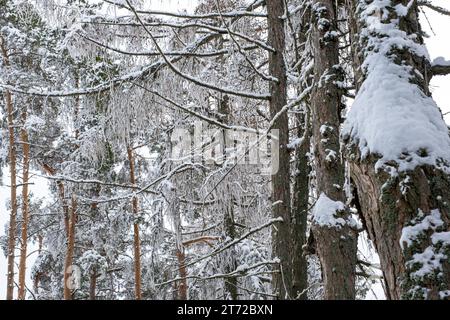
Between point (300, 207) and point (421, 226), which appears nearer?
point (421, 226)

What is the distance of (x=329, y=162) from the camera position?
309 cm

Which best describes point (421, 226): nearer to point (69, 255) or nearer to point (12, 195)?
point (69, 255)

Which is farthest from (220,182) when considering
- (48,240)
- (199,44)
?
Result: (48,240)

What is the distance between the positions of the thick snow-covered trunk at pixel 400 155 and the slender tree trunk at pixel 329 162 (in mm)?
733

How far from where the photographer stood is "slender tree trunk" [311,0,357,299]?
9.48ft

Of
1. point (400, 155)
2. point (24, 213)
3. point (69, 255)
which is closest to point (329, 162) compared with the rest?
point (400, 155)

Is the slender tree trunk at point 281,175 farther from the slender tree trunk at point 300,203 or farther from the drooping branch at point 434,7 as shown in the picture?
the drooping branch at point 434,7

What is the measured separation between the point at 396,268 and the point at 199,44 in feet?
12.4

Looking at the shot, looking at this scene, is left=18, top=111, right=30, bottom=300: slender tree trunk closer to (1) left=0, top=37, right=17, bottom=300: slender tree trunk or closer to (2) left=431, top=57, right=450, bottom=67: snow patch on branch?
(1) left=0, top=37, right=17, bottom=300: slender tree trunk

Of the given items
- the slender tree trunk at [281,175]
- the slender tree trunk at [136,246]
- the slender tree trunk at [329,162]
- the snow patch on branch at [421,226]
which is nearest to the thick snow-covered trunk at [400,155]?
the snow patch on branch at [421,226]

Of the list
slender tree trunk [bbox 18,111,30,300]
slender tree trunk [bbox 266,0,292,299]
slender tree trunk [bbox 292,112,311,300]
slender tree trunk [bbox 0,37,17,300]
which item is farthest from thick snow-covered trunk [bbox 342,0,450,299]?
slender tree trunk [bbox 0,37,17,300]

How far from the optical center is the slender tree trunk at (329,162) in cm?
289

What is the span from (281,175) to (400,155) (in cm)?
275

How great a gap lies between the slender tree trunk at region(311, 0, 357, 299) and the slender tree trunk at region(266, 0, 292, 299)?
4.88ft
